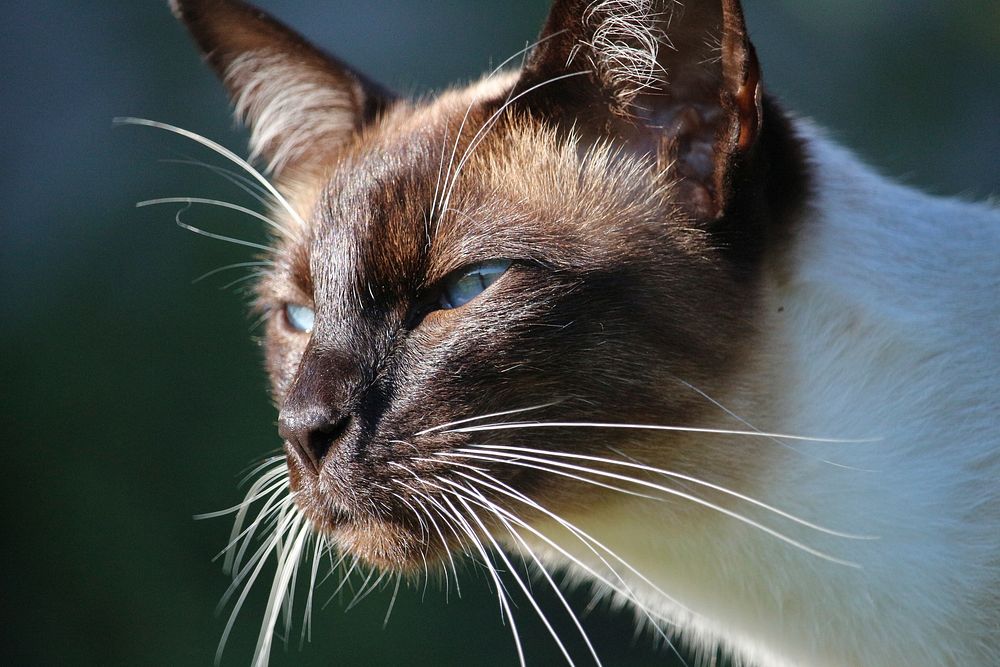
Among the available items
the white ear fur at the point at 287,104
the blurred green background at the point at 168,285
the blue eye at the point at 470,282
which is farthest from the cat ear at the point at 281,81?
the blurred green background at the point at 168,285

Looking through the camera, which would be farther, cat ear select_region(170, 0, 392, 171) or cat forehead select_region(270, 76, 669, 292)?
cat ear select_region(170, 0, 392, 171)

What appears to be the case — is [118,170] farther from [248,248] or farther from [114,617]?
[114,617]

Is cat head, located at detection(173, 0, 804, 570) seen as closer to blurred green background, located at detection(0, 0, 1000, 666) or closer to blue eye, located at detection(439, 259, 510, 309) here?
blue eye, located at detection(439, 259, 510, 309)

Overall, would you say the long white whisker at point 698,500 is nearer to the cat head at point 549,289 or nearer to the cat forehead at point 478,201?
the cat head at point 549,289

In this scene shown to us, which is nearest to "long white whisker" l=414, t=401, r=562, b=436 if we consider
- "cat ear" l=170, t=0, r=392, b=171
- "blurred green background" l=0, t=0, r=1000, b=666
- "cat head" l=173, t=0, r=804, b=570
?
"cat head" l=173, t=0, r=804, b=570

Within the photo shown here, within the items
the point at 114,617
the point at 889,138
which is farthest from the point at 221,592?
the point at 889,138

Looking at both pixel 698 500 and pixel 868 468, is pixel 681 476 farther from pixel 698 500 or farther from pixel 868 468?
pixel 868 468
